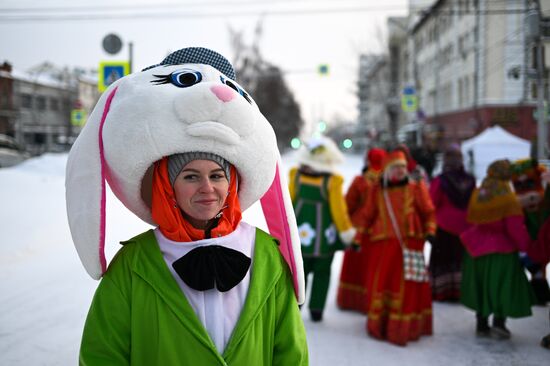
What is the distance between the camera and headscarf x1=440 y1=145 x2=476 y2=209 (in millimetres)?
5562

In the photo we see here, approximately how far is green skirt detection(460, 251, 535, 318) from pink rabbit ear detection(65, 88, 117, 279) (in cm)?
382

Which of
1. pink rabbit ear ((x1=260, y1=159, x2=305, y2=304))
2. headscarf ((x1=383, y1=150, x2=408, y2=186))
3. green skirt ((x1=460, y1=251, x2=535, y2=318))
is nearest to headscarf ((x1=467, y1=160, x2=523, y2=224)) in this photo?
green skirt ((x1=460, y1=251, x2=535, y2=318))

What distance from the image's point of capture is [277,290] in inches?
74.5

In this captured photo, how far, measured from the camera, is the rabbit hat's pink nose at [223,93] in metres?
1.72

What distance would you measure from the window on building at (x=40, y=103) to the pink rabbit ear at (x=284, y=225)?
51.2m

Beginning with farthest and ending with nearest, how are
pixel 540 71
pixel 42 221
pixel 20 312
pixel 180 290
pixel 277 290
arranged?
pixel 540 71, pixel 42 221, pixel 20 312, pixel 277 290, pixel 180 290

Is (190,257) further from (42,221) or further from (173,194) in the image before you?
(42,221)

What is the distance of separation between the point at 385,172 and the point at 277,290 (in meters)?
3.13

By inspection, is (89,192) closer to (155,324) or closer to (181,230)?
(181,230)

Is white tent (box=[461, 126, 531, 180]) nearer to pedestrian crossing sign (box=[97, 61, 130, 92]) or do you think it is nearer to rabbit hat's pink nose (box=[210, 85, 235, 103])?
pedestrian crossing sign (box=[97, 61, 130, 92])

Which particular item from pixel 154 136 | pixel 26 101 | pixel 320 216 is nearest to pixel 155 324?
pixel 154 136

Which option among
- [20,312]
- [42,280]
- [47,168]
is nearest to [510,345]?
[20,312]

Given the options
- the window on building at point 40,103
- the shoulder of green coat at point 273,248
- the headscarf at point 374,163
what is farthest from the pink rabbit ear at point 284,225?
the window on building at point 40,103

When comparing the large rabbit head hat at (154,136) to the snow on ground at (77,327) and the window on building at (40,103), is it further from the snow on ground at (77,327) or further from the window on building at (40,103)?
the window on building at (40,103)
